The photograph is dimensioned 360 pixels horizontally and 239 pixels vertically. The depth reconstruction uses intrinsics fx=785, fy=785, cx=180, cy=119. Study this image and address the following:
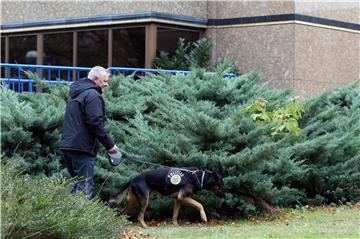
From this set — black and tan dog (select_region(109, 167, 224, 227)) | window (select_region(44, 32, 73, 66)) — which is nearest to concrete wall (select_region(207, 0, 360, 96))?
window (select_region(44, 32, 73, 66))

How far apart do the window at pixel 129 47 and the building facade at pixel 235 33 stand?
2 cm

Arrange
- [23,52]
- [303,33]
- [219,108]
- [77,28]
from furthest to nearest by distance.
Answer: [23,52]
[77,28]
[303,33]
[219,108]

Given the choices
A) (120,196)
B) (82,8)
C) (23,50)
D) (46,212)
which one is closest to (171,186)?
(120,196)

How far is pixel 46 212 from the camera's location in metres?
6.96

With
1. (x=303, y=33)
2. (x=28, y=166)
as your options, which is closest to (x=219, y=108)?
(x=28, y=166)

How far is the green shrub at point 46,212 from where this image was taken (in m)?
6.62

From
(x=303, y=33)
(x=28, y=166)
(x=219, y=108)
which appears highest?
(x=303, y=33)

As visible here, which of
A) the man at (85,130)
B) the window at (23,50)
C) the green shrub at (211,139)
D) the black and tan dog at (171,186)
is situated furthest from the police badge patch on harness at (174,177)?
the window at (23,50)

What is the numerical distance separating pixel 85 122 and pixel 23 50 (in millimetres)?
11097

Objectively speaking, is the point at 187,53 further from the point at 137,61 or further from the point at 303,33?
the point at 303,33

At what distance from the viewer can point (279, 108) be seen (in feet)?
41.4

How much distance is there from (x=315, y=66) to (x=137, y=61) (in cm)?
405

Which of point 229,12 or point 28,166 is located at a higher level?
point 229,12

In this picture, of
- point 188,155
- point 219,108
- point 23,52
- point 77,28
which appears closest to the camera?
point 188,155
